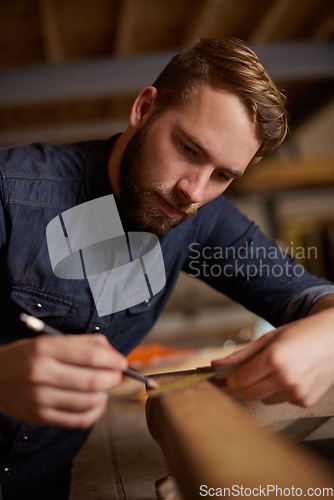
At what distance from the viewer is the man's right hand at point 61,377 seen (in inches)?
26.8

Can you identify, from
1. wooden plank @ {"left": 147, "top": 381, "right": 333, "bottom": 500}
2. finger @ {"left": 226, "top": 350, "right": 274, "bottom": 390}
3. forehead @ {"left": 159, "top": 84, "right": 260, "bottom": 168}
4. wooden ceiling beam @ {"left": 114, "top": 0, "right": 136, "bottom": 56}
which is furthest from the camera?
wooden ceiling beam @ {"left": 114, "top": 0, "right": 136, "bottom": 56}

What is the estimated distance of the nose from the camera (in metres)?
1.20

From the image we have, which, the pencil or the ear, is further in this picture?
the ear

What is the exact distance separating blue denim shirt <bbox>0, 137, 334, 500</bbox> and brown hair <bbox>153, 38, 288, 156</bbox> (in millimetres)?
280

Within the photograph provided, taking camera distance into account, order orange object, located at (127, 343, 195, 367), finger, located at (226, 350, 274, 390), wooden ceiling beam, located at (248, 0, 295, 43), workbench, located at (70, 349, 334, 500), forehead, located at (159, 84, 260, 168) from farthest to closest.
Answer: wooden ceiling beam, located at (248, 0, 295, 43) < orange object, located at (127, 343, 195, 367) < forehead, located at (159, 84, 260, 168) < workbench, located at (70, 349, 334, 500) < finger, located at (226, 350, 274, 390)

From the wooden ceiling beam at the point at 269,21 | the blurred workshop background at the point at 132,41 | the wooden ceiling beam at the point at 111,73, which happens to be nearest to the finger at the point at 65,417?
the blurred workshop background at the point at 132,41

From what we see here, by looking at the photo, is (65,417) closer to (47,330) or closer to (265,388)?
(47,330)

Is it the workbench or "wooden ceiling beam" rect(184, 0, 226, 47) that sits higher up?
"wooden ceiling beam" rect(184, 0, 226, 47)

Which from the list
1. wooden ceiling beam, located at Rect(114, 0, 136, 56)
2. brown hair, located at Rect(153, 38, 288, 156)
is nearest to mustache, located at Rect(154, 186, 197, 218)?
brown hair, located at Rect(153, 38, 288, 156)

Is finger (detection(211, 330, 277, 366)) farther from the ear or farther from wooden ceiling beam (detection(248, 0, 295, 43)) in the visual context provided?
wooden ceiling beam (detection(248, 0, 295, 43))

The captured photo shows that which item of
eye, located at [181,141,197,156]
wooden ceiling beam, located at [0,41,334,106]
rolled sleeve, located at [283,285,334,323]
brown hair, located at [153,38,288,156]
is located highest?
brown hair, located at [153,38,288,156]

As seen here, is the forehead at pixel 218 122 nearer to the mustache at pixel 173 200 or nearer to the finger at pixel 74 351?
the mustache at pixel 173 200

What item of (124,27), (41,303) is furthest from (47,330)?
(124,27)

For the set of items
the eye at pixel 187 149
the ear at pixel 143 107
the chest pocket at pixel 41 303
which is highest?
the ear at pixel 143 107
